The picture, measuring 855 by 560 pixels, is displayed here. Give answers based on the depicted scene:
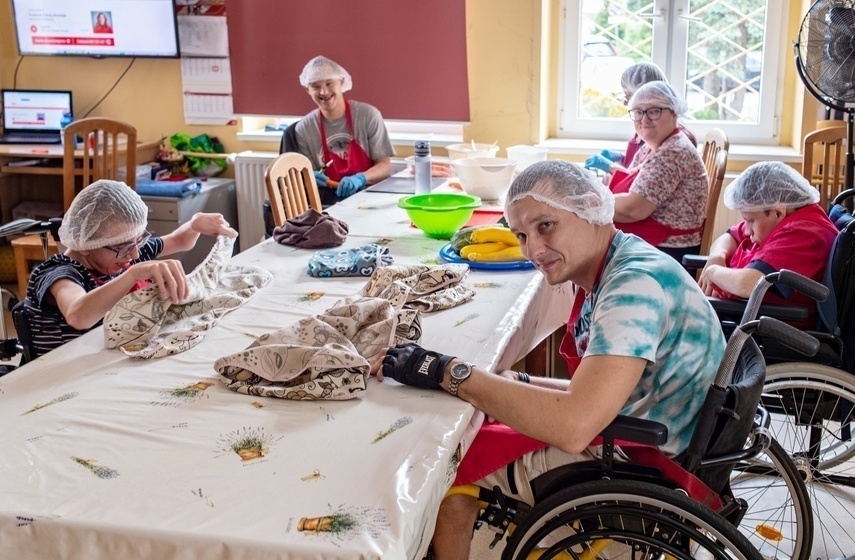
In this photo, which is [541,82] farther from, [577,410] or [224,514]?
[224,514]

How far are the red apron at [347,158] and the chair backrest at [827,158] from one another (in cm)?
202

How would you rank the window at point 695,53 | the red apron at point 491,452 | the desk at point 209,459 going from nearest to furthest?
the desk at point 209,459
the red apron at point 491,452
the window at point 695,53

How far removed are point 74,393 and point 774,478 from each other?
1.88 metres

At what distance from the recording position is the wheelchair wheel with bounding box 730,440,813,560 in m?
1.92

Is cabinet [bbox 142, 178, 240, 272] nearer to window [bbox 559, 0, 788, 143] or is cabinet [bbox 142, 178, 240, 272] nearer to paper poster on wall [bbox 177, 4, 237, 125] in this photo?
paper poster on wall [bbox 177, 4, 237, 125]

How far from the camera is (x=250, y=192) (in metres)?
4.98

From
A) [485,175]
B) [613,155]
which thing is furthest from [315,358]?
[613,155]

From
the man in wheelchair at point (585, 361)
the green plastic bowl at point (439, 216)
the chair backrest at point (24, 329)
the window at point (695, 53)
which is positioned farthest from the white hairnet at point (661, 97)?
the chair backrest at point (24, 329)

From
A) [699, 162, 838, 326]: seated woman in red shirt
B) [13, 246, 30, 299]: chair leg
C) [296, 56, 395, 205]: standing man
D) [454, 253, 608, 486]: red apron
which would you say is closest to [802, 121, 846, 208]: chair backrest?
[699, 162, 838, 326]: seated woman in red shirt

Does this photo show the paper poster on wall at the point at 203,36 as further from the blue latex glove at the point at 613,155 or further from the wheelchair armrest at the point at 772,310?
the wheelchair armrest at the point at 772,310

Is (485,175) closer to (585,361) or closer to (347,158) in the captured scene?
(347,158)

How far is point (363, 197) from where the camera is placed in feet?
11.9

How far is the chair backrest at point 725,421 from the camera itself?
61.2 inches

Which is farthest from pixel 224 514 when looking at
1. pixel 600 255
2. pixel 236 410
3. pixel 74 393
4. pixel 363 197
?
pixel 363 197
